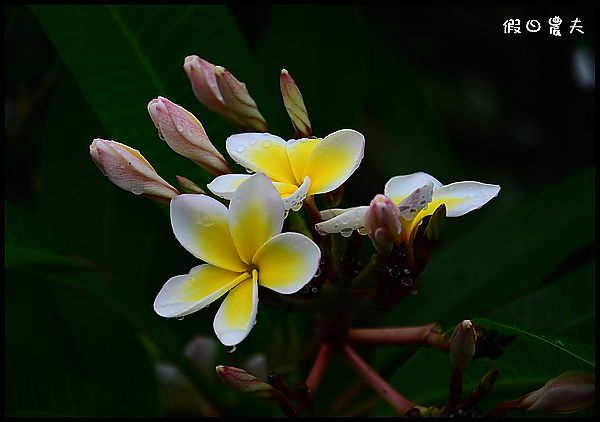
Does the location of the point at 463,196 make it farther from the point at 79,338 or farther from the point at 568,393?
the point at 79,338

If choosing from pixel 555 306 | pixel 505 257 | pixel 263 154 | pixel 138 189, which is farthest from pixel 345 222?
pixel 505 257

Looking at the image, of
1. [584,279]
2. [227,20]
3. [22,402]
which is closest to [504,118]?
[584,279]

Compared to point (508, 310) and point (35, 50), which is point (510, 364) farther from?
point (35, 50)

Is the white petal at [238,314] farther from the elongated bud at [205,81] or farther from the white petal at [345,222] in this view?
the elongated bud at [205,81]

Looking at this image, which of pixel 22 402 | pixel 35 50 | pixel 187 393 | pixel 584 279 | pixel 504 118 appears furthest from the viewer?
pixel 504 118

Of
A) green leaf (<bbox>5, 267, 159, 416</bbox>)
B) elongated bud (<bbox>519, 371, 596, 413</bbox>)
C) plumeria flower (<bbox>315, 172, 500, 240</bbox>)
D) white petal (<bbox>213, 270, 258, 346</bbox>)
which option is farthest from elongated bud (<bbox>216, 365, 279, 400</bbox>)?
green leaf (<bbox>5, 267, 159, 416</bbox>)
